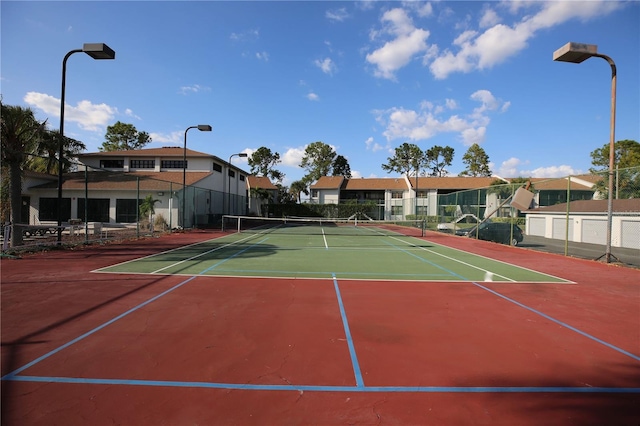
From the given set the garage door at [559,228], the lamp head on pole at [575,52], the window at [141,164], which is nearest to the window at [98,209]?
the window at [141,164]

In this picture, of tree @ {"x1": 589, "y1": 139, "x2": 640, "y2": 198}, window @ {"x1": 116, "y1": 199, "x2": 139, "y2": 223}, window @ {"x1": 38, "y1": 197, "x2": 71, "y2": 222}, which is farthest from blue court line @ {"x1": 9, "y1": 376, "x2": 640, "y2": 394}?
window @ {"x1": 38, "y1": 197, "x2": 71, "y2": 222}

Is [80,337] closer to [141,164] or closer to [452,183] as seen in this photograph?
[141,164]

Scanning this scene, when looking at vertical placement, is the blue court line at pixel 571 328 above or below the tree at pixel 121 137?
below

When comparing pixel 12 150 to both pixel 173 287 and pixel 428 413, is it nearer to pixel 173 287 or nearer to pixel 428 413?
pixel 173 287

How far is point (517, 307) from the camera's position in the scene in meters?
6.93

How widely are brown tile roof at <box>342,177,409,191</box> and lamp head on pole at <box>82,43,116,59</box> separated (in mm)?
50030


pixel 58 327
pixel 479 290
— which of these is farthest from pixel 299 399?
pixel 479 290

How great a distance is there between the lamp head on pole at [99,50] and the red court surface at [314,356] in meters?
8.86

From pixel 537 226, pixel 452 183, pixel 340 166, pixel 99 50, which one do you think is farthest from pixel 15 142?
pixel 340 166

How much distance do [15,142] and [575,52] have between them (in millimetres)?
22205

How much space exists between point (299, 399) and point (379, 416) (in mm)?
848

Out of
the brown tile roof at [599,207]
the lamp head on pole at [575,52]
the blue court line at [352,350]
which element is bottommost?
the blue court line at [352,350]

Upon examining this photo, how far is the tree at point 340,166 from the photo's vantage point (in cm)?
8708

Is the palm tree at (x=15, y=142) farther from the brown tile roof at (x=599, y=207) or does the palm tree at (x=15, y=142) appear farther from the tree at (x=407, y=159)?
the tree at (x=407, y=159)
